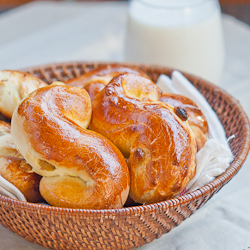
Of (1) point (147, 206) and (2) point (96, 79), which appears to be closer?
(1) point (147, 206)

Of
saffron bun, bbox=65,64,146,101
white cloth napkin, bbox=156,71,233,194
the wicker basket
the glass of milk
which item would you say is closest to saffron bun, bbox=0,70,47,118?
saffron bun, bbox=65,64,146,101

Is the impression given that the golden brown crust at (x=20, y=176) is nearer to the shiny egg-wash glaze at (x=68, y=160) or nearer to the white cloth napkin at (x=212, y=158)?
the shiny egg-wash glaze at (x=68, y=160)

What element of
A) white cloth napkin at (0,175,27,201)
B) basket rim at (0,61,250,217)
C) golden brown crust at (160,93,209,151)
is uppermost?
golden brown crust at (160,93,209,151)

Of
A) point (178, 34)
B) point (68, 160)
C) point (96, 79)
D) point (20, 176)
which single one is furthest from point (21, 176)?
point (178, 34)

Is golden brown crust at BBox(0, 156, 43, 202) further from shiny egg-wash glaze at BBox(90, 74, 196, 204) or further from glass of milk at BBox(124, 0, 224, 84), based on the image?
glass of milk at BBox(124, 0, 224, 84)

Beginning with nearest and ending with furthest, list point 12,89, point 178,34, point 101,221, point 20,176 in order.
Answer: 1. point 101,221
2. point 20,176
3. point 12,89
4. point 178,34

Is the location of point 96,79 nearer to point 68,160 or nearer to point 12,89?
point 12,89

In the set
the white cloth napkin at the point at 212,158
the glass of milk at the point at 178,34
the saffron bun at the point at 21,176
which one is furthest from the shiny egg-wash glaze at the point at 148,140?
the glass of milk at the point at 178,34
